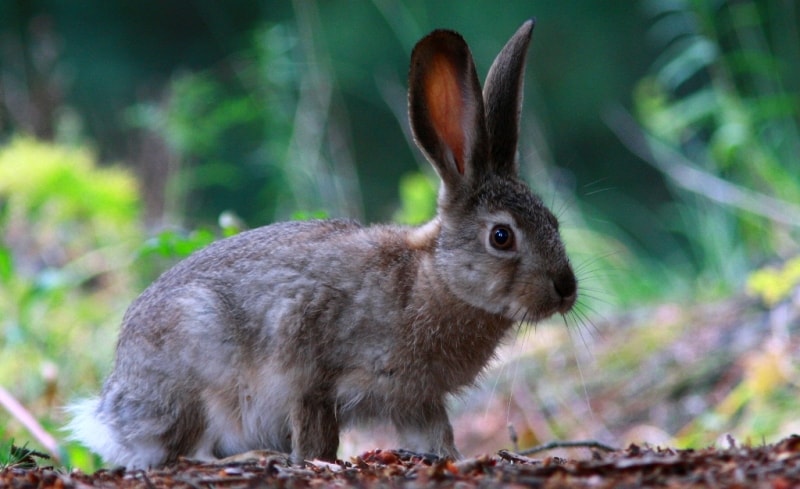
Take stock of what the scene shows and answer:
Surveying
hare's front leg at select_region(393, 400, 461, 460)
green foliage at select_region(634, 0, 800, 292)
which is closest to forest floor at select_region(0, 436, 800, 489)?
hare's front leg at select_region(393, 400, 461, 460)

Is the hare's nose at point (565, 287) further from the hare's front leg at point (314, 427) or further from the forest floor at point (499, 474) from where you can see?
the hare's front leg at point (314, 427)

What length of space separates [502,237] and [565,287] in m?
0.31

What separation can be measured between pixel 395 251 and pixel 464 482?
1.71 meters

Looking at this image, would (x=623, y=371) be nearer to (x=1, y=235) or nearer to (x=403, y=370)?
(x=403, y=370)

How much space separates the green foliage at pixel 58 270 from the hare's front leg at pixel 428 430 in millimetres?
1767

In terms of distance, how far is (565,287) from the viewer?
13.2 ft

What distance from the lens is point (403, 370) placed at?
4.03 m

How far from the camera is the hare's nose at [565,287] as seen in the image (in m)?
4.01

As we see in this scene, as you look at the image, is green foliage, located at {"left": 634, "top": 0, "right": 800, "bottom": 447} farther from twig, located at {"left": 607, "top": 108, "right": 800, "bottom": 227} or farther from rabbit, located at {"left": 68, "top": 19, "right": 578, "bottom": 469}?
rabbit, located at {"left": 68, "top": 19, "right": 578, "bottom": 469}

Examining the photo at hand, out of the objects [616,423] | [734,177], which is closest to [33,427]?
[616,423]

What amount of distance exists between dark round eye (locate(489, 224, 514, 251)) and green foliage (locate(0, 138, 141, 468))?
88.9 inches

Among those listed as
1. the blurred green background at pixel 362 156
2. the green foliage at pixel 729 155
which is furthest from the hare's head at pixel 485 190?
the green foliage at pixel 729 155

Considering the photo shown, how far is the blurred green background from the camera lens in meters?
6.01

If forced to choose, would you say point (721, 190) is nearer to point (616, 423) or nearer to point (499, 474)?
point (616, 423)
